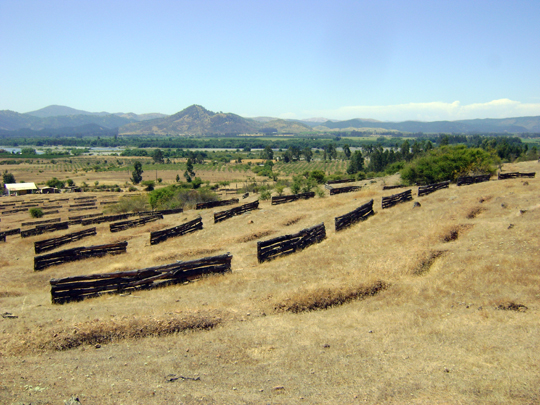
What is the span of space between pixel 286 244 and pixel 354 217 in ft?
24.4

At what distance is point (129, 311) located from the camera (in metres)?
12.0

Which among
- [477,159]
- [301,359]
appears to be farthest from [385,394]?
[477,159]

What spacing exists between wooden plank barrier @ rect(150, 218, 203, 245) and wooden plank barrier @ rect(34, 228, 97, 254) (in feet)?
27.5

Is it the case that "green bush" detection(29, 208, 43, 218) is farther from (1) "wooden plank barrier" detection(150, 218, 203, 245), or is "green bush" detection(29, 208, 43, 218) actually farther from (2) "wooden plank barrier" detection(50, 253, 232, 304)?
(2) "wooden plank barrier" detection(50, 253, 232, 304)

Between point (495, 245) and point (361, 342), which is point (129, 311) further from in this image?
point (495, 245)

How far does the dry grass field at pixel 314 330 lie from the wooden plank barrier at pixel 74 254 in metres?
1.34

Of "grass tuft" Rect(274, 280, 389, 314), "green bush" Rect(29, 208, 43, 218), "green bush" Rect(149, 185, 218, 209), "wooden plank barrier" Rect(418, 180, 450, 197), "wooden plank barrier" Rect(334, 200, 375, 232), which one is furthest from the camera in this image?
"green bush" Rect(29, 208, 43, 218)

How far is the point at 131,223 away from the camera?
34531 millimetres

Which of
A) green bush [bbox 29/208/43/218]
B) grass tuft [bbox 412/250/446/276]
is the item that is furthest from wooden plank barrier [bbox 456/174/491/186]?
green bush [bbox 29/208/43/218]

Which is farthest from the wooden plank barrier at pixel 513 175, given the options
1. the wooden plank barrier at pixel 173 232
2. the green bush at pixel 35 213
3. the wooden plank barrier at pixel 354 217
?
the green bush at pixel 35 213

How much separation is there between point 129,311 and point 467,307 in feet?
38.2

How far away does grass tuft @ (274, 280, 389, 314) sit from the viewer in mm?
12508

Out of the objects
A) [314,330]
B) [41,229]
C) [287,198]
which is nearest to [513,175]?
[287,198]

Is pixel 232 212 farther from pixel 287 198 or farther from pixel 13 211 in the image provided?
pixel 13 211
